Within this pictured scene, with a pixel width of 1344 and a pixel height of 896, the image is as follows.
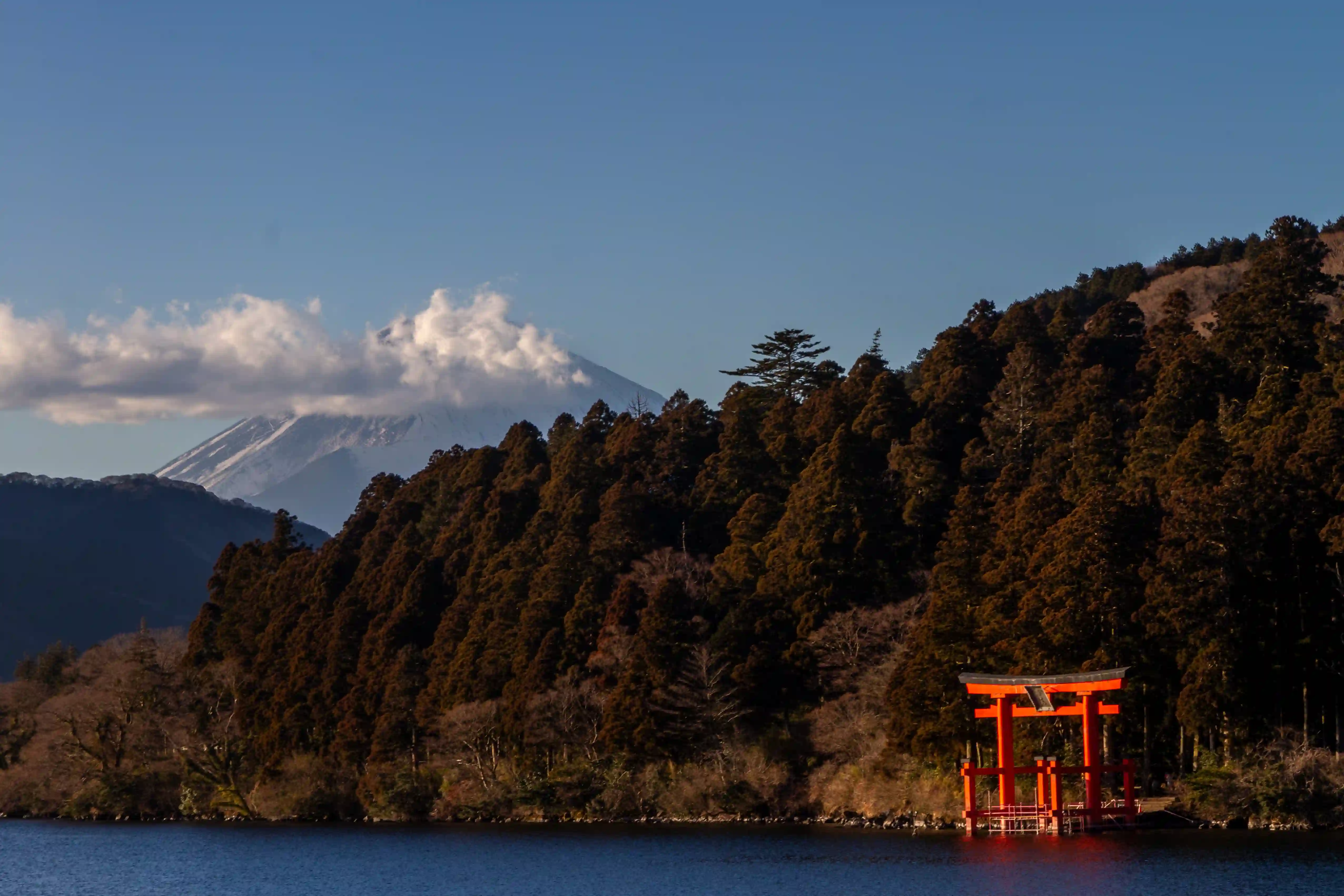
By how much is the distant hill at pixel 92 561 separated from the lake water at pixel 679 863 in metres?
113

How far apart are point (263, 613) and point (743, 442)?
23.8 m

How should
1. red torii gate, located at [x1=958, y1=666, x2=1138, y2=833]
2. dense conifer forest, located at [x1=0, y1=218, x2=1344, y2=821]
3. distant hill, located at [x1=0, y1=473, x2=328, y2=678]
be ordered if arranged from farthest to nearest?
1. distant hill, located at [x1=0, y1=473, x2=328, y2=678]
2. dense conifer forest, located at [x1=0, y1=218, x2=1344, y2=821]
3. red torii gate, located at [x1=958, y1=666, x2=1138, y2=833]

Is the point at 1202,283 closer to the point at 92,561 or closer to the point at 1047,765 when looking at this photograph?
the point at 1047,765

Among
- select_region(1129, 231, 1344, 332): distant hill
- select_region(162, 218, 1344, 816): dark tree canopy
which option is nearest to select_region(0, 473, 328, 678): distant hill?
select_region(162, 218, 1344, 816): dark tree canopy

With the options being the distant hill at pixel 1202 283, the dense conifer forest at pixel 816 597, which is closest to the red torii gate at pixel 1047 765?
the dense conifer forest at pixel 816 597

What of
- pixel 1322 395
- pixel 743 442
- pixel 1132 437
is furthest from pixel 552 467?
pixel 1322 395

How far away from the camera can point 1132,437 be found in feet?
175

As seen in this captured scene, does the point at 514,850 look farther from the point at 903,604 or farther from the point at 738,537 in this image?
the point at 738,537

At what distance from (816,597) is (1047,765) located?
14970 millimetres

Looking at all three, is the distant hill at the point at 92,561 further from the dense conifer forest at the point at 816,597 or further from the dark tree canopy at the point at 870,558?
the dark tree canopy at the point at 870,558

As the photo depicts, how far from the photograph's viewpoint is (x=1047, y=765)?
124 ft

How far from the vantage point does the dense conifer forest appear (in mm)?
40750

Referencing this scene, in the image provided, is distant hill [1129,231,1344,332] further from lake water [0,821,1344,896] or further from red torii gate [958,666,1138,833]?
lake water [0,821,1344,896]

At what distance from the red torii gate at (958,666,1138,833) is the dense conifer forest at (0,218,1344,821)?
2057 millimetres
